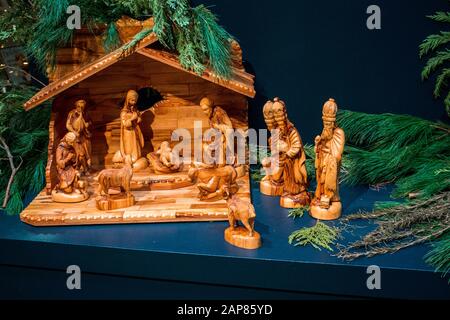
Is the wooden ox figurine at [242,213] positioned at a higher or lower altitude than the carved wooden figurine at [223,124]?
lower

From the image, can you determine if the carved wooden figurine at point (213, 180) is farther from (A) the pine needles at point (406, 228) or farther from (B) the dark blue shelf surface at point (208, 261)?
(A) the pine needles at point (406, 228)

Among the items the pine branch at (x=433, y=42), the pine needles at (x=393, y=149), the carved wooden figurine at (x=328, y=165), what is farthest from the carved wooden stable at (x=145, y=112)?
the pine branch at (x=433, y=42)

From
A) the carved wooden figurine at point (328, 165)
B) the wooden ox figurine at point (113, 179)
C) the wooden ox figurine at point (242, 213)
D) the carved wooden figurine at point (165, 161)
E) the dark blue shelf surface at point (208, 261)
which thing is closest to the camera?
the dark blue shelf surface at point (208, 261)

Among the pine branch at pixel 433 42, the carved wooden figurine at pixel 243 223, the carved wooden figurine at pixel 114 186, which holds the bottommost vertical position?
the carved wooden figurine at pixel 243 223

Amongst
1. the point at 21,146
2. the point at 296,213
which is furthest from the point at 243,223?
the point at 21,146

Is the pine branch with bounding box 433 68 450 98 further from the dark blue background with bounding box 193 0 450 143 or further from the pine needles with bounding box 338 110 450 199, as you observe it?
the pine needles with bounding box 338 110 450 199

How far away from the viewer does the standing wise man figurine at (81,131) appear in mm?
2586

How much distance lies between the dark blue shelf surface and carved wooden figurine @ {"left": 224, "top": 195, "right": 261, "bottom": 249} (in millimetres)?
38

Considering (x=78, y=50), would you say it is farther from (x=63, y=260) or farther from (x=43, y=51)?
(x=63, y=260)

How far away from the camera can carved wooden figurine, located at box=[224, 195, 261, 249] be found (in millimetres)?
2102

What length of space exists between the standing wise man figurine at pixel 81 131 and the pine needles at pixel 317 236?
1002 mm

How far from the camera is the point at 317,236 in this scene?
2160 mm

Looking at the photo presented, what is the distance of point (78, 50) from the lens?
2635 millimetres

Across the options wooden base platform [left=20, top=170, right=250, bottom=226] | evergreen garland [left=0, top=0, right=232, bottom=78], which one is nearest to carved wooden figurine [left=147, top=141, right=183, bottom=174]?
wooden base platform [left=20, top=170, right=250, bottom=226]
